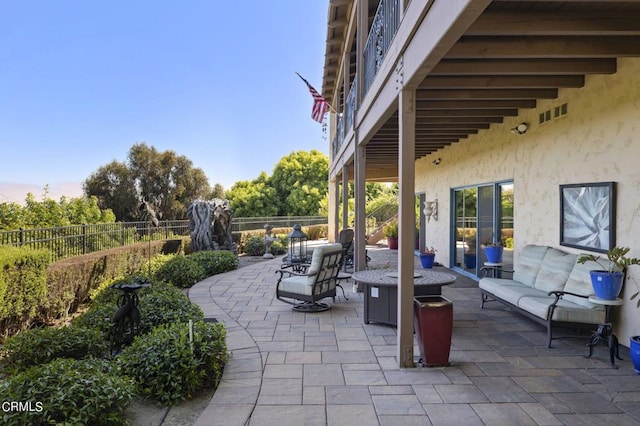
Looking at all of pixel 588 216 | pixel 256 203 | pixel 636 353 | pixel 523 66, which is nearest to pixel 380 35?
pixel 523 66

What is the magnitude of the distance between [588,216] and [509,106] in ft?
6.73

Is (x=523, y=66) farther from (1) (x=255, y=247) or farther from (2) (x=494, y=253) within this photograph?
(1) (x=255, y=247)

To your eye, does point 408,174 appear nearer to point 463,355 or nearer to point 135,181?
point 463,355

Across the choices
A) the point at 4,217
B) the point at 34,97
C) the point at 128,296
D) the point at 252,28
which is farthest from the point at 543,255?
the point at 34,97

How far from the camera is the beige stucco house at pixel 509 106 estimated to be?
3396mm

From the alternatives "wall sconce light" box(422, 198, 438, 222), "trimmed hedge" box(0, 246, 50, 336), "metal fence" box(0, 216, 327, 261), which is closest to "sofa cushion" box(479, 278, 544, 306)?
"wall sconce light" box(422, 198, 438, 222)

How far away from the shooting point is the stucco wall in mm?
4426

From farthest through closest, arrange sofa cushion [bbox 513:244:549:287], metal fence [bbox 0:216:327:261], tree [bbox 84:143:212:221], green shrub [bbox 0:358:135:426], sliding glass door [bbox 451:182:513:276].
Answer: tree [bbox 84:143:212:221]
sliding glass door [bbox 451:182:513:276]
metal fence [bbox 0:216:327:261]
sofa cushion [bbox 513:244:549:287]
green shrub [bbox 0:358:135:426]

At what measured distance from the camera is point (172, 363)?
11.1ft

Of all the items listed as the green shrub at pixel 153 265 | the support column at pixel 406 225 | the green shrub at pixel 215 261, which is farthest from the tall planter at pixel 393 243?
the support column at pixel 406 225

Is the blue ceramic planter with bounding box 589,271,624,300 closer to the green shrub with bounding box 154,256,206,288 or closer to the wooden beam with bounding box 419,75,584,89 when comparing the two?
the wooden beam with bounding box 419,75,584,89

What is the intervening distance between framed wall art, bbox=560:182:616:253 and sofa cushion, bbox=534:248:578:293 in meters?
0.17

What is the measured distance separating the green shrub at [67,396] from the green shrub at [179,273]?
215 inches

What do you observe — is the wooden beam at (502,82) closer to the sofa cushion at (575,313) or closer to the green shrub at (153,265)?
the sofa cushion at (575,313)
